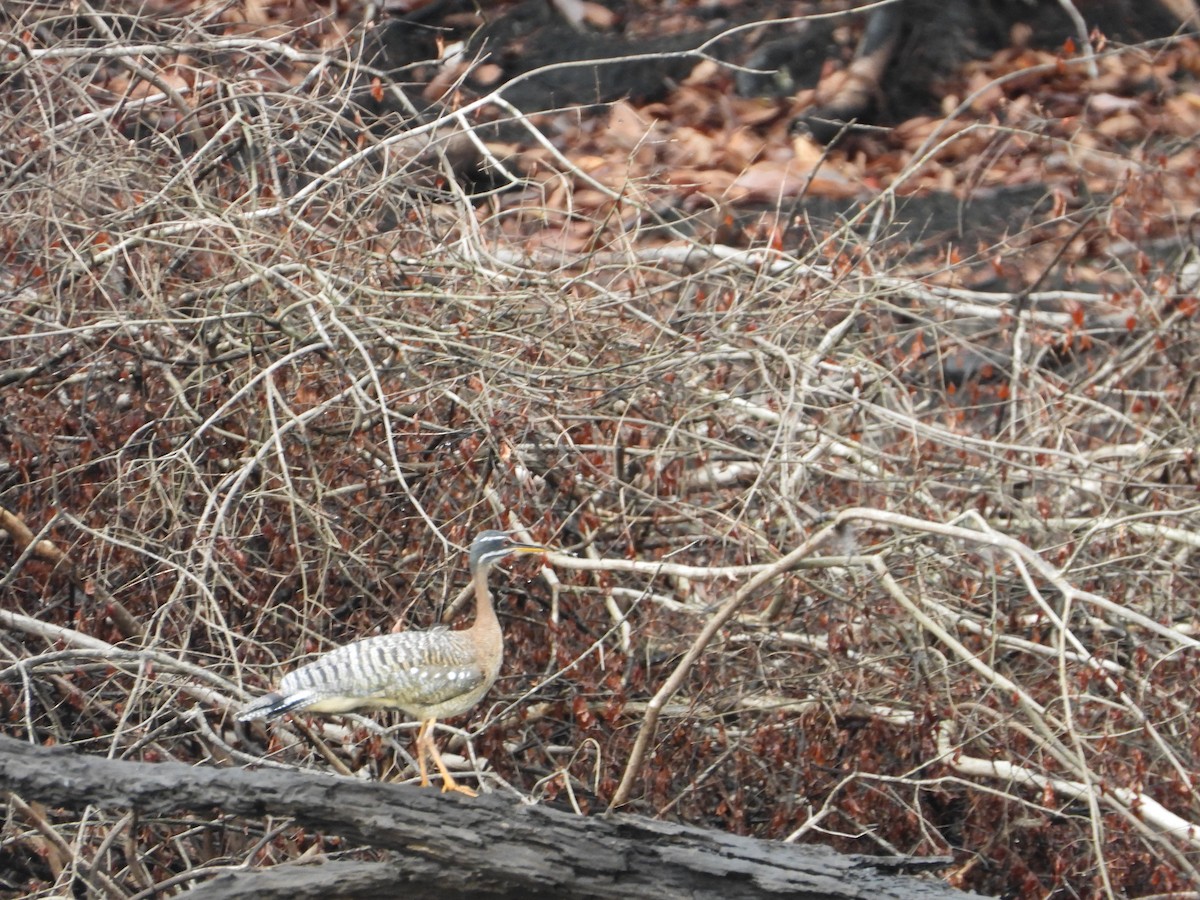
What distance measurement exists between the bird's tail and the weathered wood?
0.17m

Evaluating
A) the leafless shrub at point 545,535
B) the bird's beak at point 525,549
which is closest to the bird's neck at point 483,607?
the bird's beak at point 525,549

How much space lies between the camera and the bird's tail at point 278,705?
409cm

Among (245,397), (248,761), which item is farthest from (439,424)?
(248,761)

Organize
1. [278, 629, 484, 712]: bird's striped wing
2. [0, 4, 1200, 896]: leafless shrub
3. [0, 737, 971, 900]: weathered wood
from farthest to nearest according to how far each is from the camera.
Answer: [0, 4, 1200, 896]: leafless shrub
[278, 629, 484, 712]: bird's striped wing
[0, 737, 971, 900]: weathered wood

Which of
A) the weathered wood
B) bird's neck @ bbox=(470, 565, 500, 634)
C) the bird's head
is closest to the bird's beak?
the bird's head

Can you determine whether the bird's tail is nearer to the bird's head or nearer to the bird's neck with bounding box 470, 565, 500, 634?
the bird's neck with bounding box 470, 565, 500, 634

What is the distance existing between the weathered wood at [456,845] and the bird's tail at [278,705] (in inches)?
6.6

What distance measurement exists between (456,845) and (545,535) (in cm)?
163

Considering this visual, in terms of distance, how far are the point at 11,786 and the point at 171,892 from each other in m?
1.76

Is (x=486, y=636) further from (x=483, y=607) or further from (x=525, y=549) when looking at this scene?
(x=525, y=549)

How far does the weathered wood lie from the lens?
3.91 m

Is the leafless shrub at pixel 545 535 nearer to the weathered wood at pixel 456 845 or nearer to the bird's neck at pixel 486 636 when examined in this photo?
the bird's neck at pixel 486 636

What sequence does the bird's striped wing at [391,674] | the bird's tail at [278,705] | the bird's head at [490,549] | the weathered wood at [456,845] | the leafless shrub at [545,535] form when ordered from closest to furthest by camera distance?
the weathered wood at [456,845], the bird's tail at [278,705], the bird's striped wing at [391,674], the bird's head at [490,549], the leafless shrub at [545,535]

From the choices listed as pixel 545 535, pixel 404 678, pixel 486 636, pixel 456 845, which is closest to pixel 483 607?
pixel 486 636
